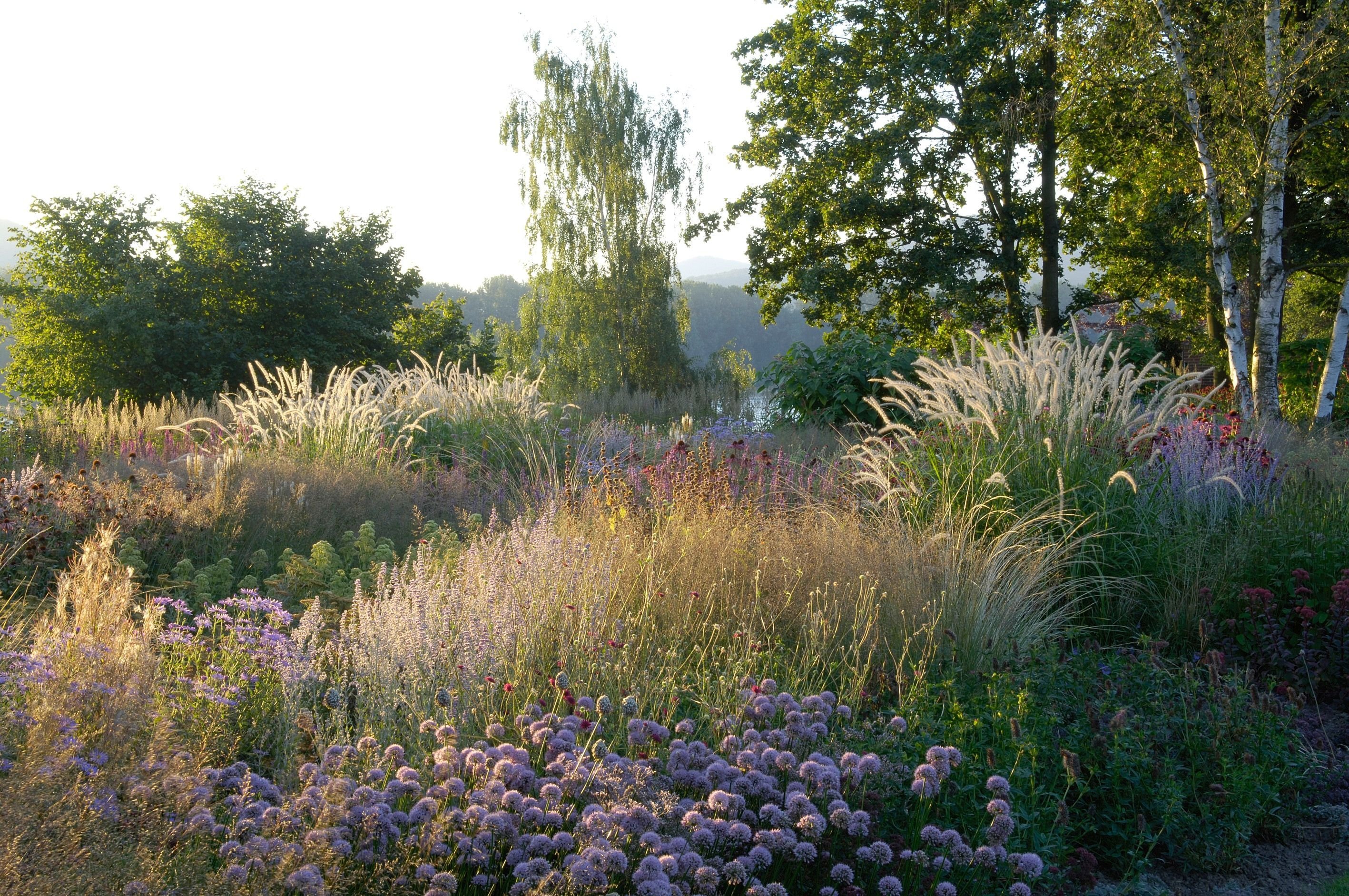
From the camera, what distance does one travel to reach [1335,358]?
12367 millimetres

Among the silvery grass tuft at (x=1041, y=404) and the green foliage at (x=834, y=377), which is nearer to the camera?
the silvery grass tuft at (x=1041, y=404)

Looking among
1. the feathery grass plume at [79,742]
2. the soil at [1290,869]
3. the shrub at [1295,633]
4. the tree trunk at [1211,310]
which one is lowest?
the soil at [1290,869]

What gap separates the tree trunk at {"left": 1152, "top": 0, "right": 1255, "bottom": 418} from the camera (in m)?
12.0

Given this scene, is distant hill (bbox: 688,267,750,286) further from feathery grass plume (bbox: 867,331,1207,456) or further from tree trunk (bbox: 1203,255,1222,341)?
feathery grass plume (bbox: 867,331,1207,456)

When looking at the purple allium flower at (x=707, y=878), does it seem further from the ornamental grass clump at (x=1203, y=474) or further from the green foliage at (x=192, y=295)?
the green foliage at (x=192, y=295)

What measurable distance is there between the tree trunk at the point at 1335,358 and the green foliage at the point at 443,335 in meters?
18.4

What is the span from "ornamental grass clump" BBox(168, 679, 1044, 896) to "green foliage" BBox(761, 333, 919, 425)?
9392 mm

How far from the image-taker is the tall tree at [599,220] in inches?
873

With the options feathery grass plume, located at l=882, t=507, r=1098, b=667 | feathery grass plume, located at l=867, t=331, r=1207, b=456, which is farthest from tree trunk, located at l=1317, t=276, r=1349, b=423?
feathery grass plume, located at l=882, t=507, r=1098, b=667

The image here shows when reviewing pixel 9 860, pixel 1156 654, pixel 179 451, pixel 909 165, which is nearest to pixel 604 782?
pixel 9 860

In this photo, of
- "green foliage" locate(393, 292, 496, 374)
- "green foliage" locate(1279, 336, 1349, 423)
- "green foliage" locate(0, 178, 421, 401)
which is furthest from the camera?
"green foliage" locate(393, 292, 496, 374)

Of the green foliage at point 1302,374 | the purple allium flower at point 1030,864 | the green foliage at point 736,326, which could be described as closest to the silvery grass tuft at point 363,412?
the purple allium flower at point 1030,864

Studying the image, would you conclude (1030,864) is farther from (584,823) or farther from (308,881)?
(308,881)

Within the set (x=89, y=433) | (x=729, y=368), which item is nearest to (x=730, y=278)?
(x=729, y=368)
